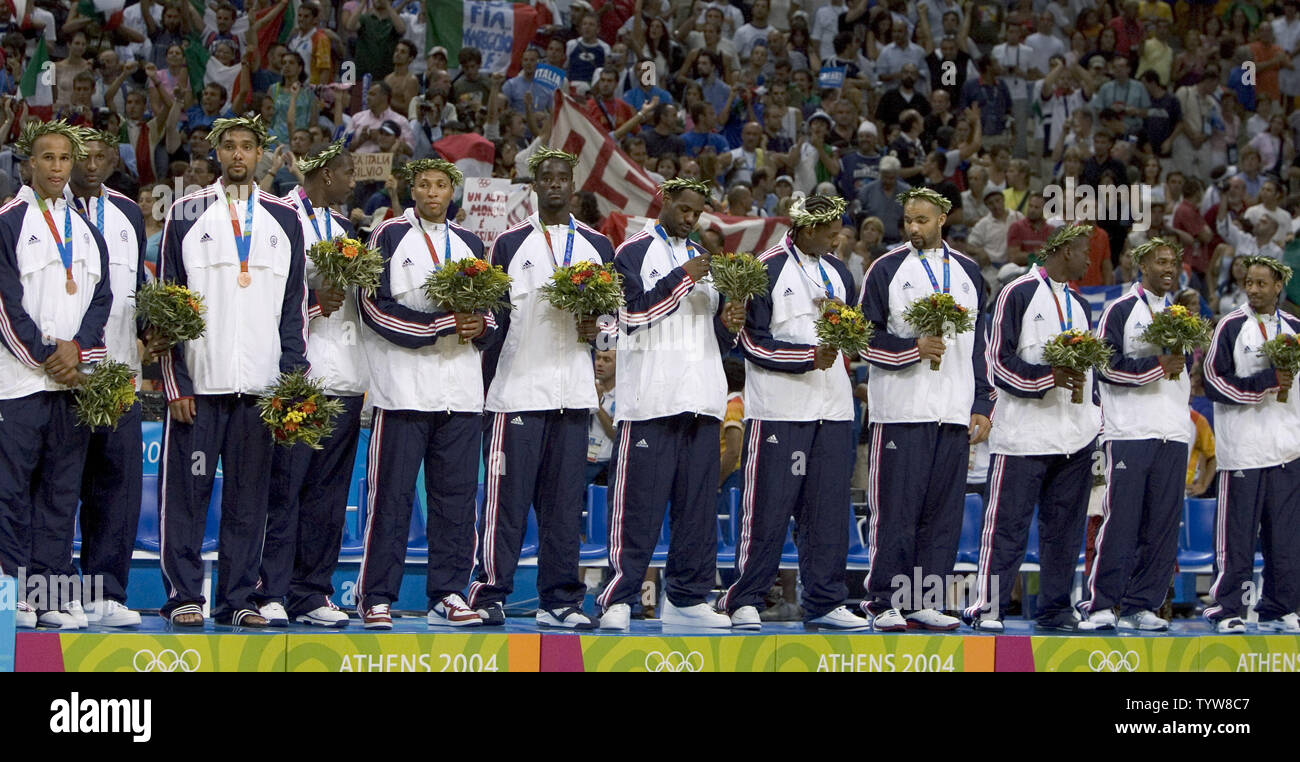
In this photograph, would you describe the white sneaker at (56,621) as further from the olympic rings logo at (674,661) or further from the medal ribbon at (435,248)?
the olympic rings logo at (674,661)

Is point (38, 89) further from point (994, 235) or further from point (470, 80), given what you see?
point (994, 235)

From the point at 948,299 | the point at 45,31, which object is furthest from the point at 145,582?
the point at 45,31

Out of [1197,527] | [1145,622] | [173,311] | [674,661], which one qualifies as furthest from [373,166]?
[1197,527]

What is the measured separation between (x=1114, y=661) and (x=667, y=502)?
2.68m

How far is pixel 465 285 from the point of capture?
831 centimetres

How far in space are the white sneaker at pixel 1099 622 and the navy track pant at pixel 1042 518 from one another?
0.16 m

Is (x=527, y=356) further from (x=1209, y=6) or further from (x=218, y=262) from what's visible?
(x=1209, y=6)

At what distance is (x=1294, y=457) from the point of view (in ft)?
35.3

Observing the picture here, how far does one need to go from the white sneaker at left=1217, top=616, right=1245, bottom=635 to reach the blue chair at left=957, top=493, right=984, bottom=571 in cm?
195

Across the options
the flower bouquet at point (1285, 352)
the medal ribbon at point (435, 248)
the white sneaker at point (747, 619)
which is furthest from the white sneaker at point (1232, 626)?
the medal ribbon at point (435, 248)

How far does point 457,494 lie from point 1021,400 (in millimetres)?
3554

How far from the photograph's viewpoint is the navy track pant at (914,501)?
929 cm

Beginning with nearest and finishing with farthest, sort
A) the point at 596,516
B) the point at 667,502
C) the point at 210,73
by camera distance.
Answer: the point at 667,502, the point at 596,516, the point at 210,73
